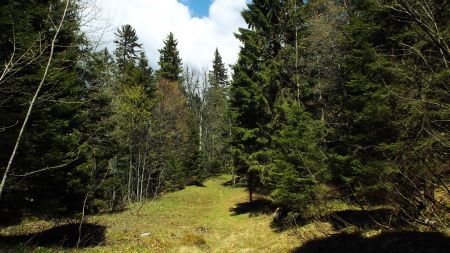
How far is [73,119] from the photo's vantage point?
611 inches

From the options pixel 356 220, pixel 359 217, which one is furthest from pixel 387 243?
pixel 359 217

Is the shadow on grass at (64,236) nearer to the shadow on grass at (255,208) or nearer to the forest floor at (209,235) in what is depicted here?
the forest floor at (209,235)

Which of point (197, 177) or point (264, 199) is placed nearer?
point (264, 199)

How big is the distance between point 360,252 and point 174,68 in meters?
46.1

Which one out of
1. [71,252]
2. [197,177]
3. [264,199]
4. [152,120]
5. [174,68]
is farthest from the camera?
[174,68]

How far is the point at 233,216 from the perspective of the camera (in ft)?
79.8

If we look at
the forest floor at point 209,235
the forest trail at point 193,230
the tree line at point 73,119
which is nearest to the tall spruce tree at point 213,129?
the tree line at point 73,119

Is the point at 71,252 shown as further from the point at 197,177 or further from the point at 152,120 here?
the point at 197,177

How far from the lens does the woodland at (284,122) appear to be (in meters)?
7.89

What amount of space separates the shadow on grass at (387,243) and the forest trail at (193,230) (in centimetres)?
292

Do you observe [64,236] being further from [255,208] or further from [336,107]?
[336,107]

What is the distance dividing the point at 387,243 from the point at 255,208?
15628 mm

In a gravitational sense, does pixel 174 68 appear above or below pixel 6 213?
above

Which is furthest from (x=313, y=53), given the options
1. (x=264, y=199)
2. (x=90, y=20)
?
(x=90, y=20)
